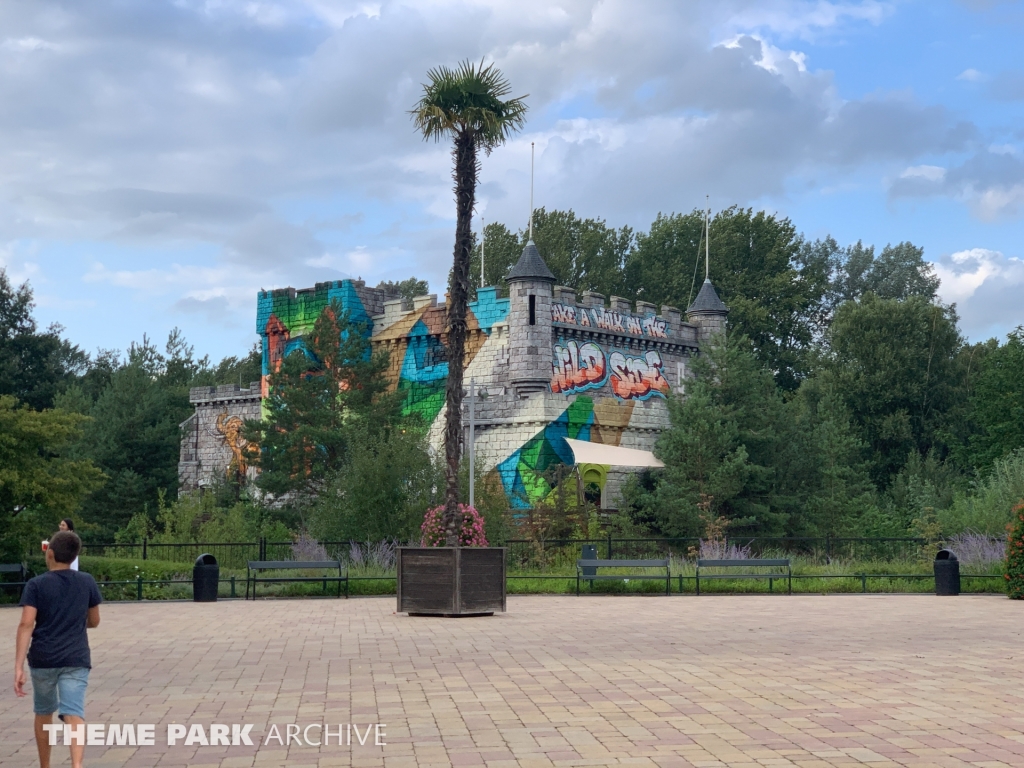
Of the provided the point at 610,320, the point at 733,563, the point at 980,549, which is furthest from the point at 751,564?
the point at 610,320

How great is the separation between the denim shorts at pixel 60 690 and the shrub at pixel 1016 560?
19.1 metres

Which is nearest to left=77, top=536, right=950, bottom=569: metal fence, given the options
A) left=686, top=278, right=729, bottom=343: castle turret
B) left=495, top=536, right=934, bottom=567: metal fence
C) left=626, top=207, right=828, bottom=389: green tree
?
left=495, top=536, right=934, bottom=567: metal fence

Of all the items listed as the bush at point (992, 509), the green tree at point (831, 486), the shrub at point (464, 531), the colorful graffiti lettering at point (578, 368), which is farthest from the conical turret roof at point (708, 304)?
the shrub at point (464, 531)

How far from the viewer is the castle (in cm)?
4244

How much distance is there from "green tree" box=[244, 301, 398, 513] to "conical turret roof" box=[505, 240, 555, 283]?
6.49 m

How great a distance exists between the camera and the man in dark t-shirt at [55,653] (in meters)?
7.04

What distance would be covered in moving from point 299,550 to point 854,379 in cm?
3805

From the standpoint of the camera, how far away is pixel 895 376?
6097 cm

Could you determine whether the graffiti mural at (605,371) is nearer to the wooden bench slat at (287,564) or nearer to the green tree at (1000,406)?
the green tree at (1000,406)

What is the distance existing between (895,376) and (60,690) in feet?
190

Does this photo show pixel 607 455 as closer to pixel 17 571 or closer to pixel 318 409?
pixel 318 409

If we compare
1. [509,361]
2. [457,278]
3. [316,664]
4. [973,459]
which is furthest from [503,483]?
[316,664]

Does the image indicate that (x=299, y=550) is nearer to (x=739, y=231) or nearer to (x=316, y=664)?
(x=316, y=664)

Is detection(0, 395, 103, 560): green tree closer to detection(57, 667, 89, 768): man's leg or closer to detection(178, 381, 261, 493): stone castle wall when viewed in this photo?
detection(57, 667, 89, 768): man's leg
